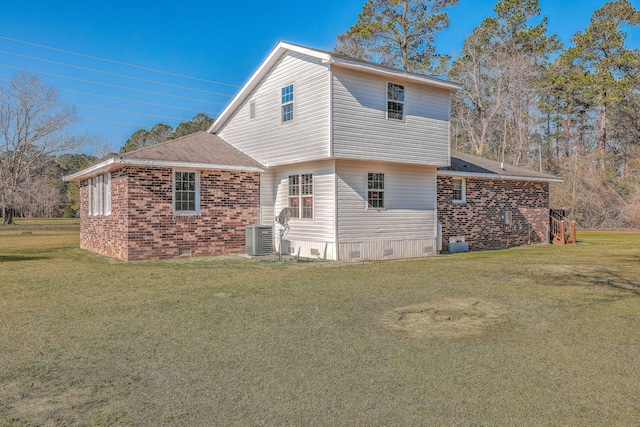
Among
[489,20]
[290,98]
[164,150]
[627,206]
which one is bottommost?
[627,206]

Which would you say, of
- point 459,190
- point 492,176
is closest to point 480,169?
point 492,176

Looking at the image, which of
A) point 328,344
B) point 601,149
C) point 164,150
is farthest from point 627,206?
point 328,344

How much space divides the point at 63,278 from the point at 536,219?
62.1 feet

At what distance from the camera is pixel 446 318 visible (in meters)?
6.48

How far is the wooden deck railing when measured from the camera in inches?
783

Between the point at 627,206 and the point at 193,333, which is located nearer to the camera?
the point at 193,333

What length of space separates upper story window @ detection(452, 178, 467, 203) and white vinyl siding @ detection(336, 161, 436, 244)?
199 cm

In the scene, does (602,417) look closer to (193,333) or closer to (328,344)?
(328,344)

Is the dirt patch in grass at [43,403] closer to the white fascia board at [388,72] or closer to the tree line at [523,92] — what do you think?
the white fascia board at [388,72]

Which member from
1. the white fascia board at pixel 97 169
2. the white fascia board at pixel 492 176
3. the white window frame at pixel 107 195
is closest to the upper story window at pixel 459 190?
the white fascia board at pixel 492 176

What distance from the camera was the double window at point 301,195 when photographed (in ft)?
47.3

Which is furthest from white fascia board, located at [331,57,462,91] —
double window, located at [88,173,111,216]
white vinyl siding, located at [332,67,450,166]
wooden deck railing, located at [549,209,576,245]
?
wooden deck railing, located at [549,209,576,245]

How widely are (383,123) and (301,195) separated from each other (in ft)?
11.6

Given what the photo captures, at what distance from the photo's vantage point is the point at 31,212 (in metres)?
57.8
